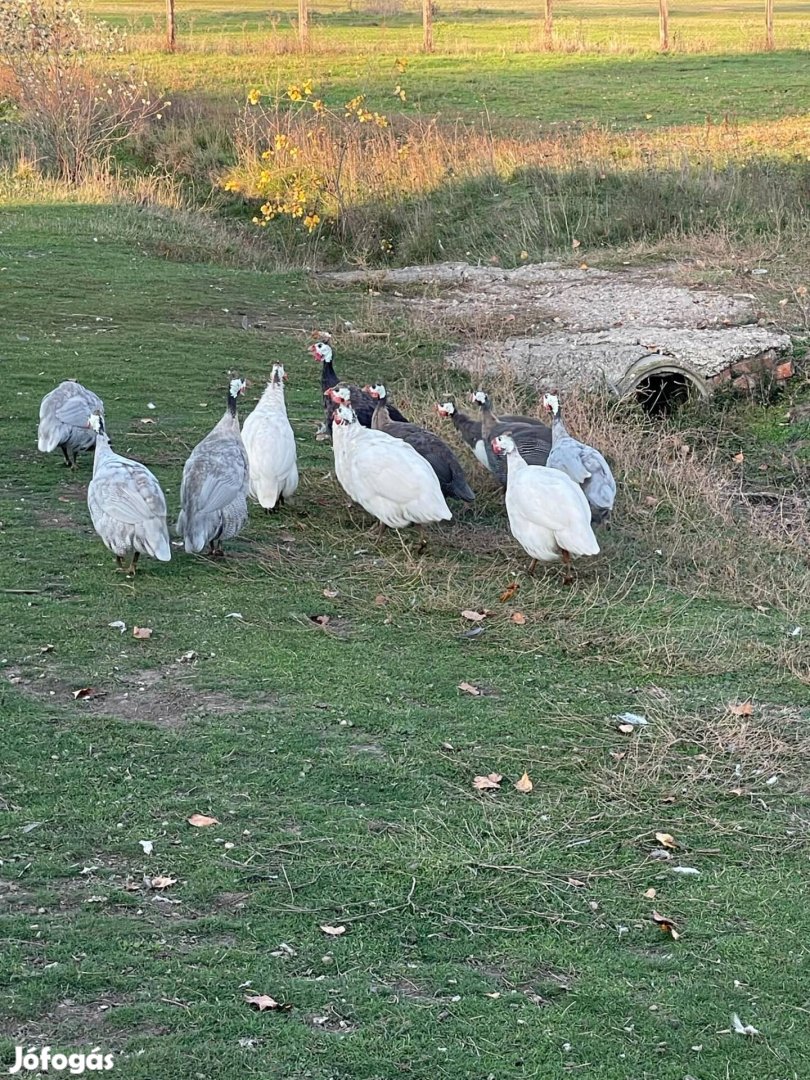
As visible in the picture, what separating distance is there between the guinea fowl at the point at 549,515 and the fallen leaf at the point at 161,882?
3.40 meters

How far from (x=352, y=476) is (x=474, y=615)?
1396mm

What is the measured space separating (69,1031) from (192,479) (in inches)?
168

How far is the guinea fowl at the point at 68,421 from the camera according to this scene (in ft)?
29.6

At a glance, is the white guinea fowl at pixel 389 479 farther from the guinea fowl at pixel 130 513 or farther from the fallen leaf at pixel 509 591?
the guinea fowl at pixel 130 513

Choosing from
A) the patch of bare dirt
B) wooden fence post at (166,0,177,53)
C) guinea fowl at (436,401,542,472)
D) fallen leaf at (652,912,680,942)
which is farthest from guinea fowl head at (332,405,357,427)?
wooden fence post at (166,0,177,53)

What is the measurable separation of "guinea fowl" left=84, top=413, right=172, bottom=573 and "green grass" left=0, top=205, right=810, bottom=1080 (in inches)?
10.8

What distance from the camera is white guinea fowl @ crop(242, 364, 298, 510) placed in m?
8.38

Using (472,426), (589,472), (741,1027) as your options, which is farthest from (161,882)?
(472,426)

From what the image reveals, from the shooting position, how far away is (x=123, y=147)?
2330 centimetres

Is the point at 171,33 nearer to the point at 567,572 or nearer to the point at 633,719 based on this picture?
the point at 567,572

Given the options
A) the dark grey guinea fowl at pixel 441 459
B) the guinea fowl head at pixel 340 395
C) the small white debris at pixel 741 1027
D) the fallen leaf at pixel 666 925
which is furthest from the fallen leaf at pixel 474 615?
the small white debris at pixel 741 1027

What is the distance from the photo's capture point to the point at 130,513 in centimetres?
716

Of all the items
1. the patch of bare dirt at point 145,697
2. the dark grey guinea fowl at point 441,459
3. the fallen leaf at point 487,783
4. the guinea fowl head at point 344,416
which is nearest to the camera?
the fallen leaf at point 487,783

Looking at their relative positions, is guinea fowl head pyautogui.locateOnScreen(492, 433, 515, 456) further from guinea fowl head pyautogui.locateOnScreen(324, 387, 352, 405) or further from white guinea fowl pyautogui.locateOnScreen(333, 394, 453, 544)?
guinea fowl head pyautogui.locateOnScreen(324, 387, 352, 405)
